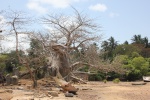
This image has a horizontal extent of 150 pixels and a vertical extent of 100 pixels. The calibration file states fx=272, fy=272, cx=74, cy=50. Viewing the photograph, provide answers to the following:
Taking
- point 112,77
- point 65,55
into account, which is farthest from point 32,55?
point 112,77

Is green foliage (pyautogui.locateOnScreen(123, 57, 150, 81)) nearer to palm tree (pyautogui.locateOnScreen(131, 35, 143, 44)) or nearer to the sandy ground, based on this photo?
the sandy ground

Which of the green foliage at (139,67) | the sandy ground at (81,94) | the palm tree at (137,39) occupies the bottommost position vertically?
the sandy ground at (81,94)

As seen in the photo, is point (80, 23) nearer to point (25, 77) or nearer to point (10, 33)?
point (10, 33)

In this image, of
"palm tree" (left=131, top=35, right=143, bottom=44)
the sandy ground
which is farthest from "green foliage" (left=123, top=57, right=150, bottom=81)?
"palm tree" (left=131, top=35, right=143, bottom=44)

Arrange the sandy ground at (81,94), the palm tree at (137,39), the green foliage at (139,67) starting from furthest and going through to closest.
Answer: the palm tree at (137,39) < the green foliage at (139,67) < the sandy ground at (81,94)

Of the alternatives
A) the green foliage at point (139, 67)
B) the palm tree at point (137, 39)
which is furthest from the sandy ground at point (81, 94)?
the palm tree at point (137, 39)

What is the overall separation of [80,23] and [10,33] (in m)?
4.83

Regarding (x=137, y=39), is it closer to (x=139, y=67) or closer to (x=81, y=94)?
(x=139, y=67)

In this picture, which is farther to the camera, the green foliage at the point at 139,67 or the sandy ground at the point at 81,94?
the green foliage at the point at 139,67

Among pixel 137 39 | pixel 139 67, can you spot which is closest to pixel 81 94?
pixel 139 67

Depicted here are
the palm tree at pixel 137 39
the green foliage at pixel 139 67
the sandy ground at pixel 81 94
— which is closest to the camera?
the sandy ground at pixel 81 94

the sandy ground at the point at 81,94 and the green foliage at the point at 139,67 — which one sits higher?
the green foliage at the point at 139,67

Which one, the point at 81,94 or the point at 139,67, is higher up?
the point at 139,67

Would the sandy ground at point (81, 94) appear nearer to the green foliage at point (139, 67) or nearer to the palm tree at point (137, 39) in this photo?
the green foliage at point (139, 67)
